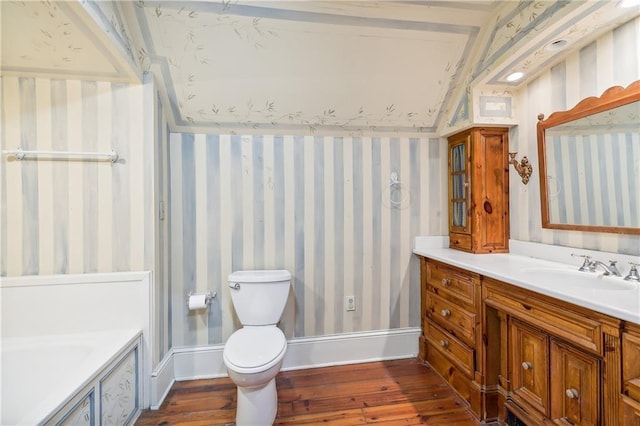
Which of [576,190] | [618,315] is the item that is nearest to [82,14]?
[618,315]

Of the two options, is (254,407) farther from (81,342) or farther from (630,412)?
(630,412)

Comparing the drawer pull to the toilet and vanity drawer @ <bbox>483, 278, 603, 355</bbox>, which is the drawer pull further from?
the toilet

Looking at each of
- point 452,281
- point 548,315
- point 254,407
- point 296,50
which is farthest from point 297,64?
point 254,407

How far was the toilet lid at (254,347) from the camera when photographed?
1387mm

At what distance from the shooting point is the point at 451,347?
1.81 metres

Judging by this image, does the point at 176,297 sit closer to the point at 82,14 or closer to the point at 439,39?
the point at 82,14

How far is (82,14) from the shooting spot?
1.10 m

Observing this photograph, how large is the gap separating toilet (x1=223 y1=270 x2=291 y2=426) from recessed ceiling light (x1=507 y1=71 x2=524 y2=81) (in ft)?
6.48

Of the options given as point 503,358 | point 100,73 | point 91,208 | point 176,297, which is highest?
point 100,73

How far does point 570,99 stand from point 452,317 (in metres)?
1.49

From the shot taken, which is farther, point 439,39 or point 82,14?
point 439,39

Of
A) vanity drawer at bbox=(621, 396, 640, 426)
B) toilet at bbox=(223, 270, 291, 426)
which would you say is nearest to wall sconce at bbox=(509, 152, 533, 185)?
vanity drawer at bbox=(621, 396, 640, 426)

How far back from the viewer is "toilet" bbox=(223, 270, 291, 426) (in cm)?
138

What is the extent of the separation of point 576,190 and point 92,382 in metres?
2.64
